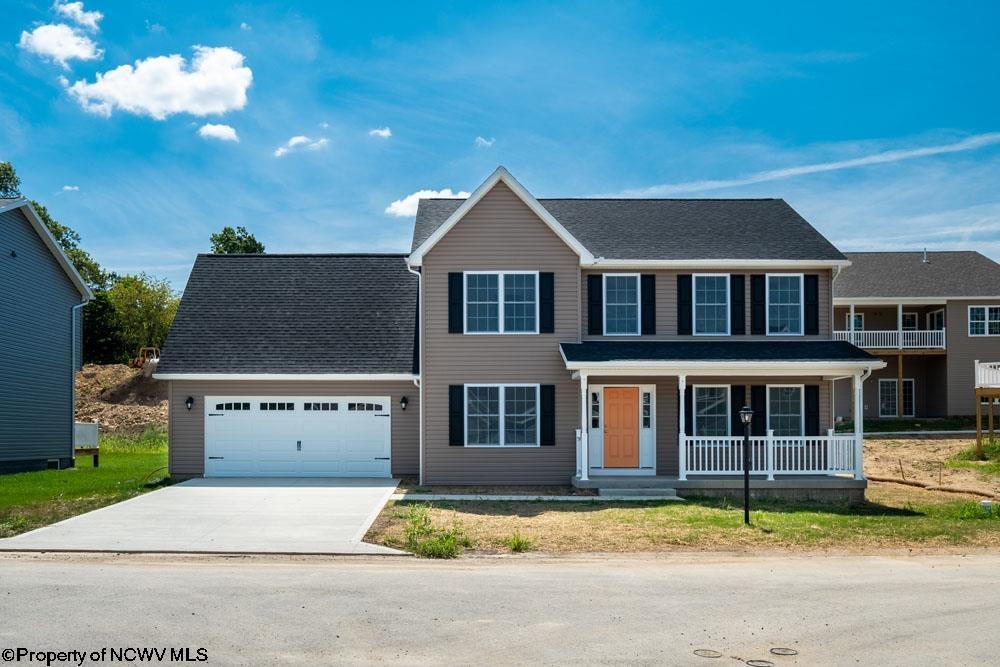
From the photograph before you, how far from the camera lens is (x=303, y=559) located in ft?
39.3

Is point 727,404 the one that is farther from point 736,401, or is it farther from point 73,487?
point 73,487

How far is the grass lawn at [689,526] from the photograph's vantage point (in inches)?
520

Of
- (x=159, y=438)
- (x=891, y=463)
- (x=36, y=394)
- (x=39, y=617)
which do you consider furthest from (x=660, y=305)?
(x=159, y=438)

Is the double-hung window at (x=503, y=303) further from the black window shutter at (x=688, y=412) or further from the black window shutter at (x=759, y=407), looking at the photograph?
the black window shutter at (x=759, y=407)

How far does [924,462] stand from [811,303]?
839cm

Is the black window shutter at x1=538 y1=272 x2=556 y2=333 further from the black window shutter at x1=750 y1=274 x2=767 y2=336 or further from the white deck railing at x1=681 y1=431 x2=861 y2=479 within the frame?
the black window shutter at x1=750 y1=274 x2=767 y2=336

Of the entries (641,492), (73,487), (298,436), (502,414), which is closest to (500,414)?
(502,414)

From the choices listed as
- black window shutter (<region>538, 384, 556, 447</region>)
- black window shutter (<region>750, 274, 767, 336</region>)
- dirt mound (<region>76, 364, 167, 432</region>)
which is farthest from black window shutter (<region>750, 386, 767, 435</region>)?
dirt mound (<region>76, 364, 167, 432</region>)

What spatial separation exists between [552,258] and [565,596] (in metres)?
11.4

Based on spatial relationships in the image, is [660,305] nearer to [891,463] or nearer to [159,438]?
[891,463]

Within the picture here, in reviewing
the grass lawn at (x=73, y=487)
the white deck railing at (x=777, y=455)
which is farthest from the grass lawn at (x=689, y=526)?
the grass lawn at (x=73, y=487)

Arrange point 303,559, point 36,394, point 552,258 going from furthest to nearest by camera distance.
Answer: point 36,394 → point 552,258 → point 303,559

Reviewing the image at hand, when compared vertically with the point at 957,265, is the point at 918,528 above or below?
below

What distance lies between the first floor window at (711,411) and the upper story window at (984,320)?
20.5 m
